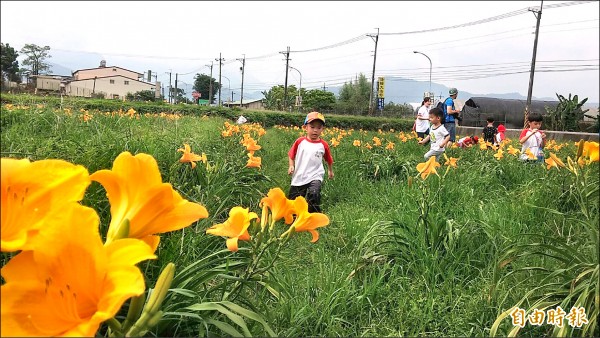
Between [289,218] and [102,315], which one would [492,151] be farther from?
[102,315]

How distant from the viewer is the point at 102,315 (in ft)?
1.59

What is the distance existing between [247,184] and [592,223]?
2663mm

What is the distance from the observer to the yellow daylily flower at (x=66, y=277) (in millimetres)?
515

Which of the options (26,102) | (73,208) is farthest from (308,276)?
(26,102)

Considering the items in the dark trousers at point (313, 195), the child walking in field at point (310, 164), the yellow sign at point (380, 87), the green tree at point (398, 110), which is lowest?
the dark trousers at point (313, 195)

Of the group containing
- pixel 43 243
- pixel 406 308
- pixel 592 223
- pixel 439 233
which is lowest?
pixel 406 308

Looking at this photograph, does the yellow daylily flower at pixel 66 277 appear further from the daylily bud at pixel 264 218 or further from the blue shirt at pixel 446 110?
the blue shirt at pixel 446 110

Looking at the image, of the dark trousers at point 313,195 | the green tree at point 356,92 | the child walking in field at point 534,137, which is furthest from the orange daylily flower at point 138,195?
the green tree at point 356,92

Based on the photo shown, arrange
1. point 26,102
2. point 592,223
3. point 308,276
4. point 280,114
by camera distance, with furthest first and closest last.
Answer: point 280,114, point 26,102, point 308,276, point 592,223

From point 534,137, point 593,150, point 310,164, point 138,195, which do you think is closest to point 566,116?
point 534,137

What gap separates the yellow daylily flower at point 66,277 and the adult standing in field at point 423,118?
24.9 ft

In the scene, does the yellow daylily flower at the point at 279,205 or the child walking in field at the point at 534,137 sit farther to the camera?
the child walking in field at the point at 534,137

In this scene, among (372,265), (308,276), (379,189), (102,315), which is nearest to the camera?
(102,315)

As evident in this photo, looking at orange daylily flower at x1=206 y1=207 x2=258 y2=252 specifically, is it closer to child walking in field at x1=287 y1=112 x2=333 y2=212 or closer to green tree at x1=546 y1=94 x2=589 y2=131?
child walking in field at x1=287 y1=112 x2=333 y2=212
